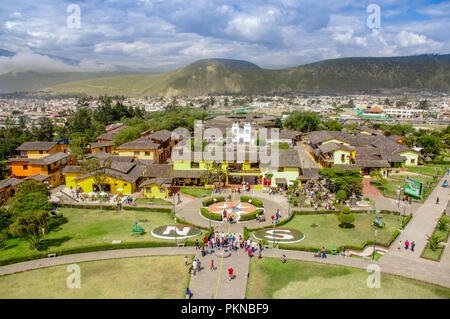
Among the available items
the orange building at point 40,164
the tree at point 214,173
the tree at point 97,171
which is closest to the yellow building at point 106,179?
the tree at point 97,171

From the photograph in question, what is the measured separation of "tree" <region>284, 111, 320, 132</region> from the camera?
3563 inches

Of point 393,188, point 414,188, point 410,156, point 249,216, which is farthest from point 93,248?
point 410,156

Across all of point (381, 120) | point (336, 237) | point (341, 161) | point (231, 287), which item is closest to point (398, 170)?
point (341, 161)

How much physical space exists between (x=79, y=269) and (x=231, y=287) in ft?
39.3

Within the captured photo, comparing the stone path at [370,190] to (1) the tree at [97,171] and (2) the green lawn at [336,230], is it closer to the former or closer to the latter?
(2) the green lawn at [336,230]

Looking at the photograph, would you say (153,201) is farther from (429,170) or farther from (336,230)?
(429,170)

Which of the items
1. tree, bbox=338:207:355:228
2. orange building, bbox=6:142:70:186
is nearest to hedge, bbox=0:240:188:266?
tree, bbox=338:207:355:228

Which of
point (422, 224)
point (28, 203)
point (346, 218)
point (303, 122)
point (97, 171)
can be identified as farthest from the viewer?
point (303, 122)

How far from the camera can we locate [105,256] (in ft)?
85.5

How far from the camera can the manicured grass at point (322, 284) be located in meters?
20.3

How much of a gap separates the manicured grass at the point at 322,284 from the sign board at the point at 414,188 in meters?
20.2

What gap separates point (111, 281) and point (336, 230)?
2152 cm

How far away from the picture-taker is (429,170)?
55438 millimetres
